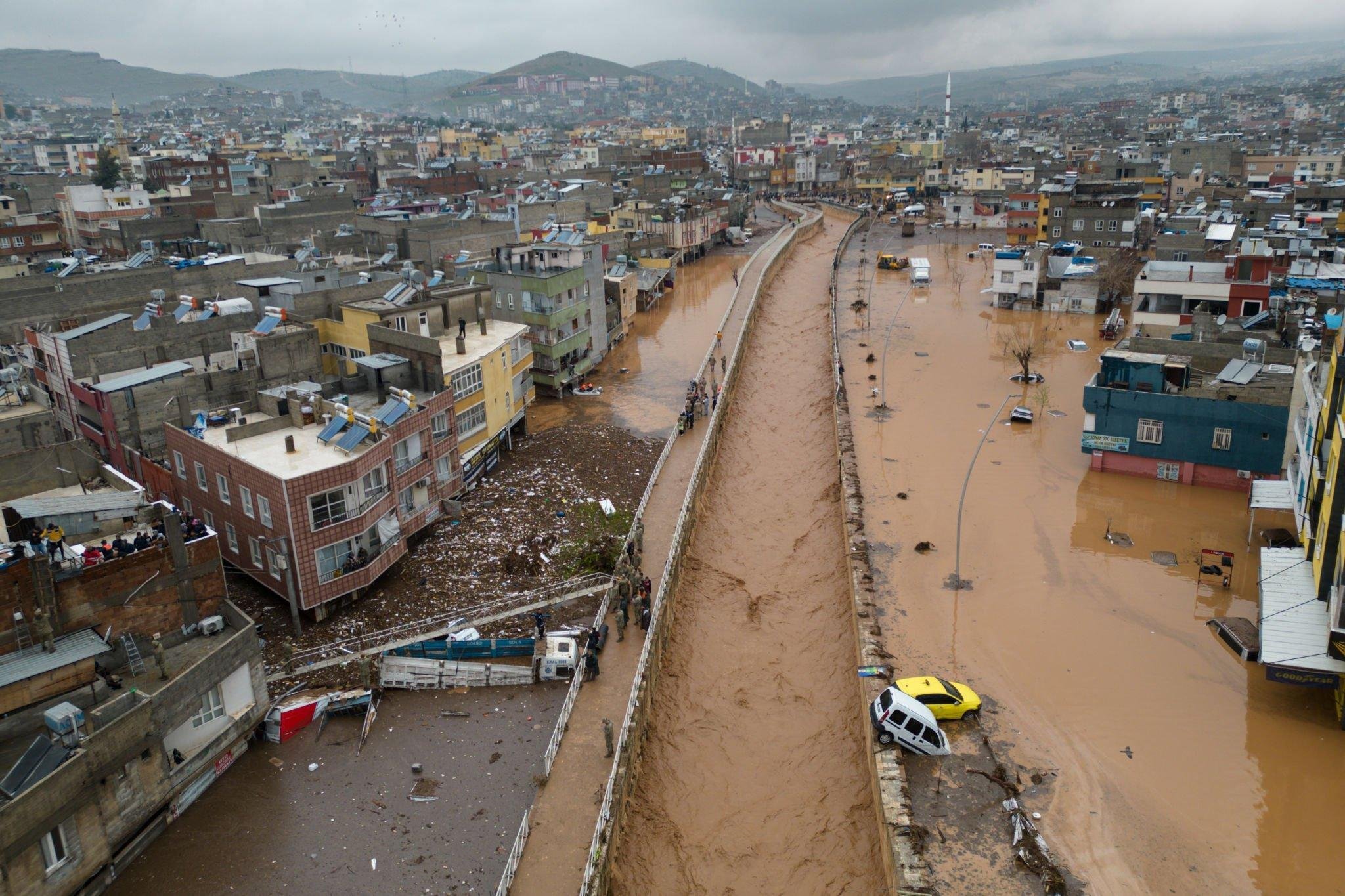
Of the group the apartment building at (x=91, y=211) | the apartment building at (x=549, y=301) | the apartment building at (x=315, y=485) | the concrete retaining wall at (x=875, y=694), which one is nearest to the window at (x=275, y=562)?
the apartment building at (x=315, y=485)

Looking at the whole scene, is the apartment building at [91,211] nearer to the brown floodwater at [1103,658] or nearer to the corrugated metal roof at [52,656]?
the corrugated metal roof at [52,656]

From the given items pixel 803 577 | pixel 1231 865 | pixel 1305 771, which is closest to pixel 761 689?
pixel 803 577

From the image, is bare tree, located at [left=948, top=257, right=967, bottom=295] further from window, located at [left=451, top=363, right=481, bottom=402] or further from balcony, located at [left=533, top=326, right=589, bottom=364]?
window, located at [left=451, top=363, right=481, bottom=402]

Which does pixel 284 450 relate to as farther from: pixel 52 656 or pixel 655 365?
pixel 655 365

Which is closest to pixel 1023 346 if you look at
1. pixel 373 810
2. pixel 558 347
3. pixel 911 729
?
pixel 558 347

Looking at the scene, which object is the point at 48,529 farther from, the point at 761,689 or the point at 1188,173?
the point at 1188,173
